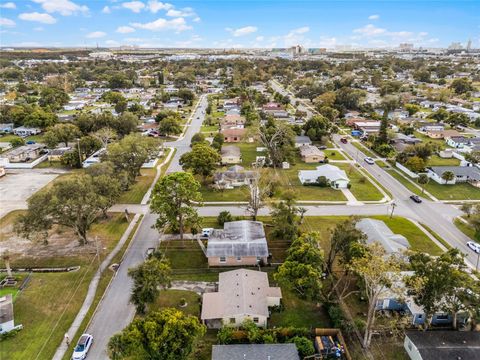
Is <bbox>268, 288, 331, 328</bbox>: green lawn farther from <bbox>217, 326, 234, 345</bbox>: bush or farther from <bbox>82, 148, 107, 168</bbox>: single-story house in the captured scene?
<bbox>82, 148, 107, 168</bbox>: single-story house

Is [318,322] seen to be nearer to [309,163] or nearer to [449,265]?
[449,265]

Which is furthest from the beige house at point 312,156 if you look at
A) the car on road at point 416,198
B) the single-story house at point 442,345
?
the single-story house at point 442,345

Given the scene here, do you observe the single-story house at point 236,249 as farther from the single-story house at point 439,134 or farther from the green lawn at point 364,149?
the single-story house at point 439,134

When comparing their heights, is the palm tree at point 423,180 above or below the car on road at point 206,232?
above

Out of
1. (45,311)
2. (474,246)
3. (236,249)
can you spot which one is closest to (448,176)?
(474,246)

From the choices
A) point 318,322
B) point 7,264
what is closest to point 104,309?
point 7,264
